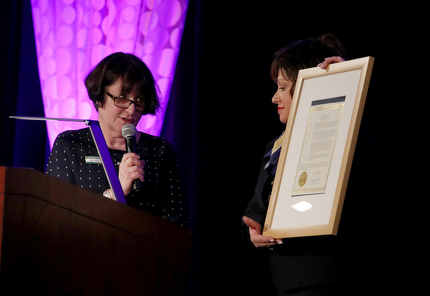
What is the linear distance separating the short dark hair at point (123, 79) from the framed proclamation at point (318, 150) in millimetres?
798

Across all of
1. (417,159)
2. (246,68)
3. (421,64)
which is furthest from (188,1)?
(417,159)

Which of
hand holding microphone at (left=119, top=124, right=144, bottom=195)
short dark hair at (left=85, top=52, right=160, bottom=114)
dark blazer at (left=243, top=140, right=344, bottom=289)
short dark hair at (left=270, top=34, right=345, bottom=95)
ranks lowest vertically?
dark blazer at (left=243, top=140, right=344, bottom=289)

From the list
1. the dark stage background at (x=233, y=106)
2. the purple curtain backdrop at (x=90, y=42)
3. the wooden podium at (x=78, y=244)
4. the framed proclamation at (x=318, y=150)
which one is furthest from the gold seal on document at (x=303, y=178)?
the purple curtain backdrop at (x=90, y=42)

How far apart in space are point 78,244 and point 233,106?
1.87 meters

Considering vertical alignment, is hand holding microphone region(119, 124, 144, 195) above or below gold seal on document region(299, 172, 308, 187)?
below

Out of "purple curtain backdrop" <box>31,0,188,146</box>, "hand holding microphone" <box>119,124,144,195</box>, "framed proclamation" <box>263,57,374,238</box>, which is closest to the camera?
"framed proclamation" <box>263,57,374,238</box>

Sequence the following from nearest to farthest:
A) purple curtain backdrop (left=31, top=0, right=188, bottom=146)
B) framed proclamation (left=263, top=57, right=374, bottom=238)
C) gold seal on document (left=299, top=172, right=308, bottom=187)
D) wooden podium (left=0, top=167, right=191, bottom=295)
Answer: wooden podium (left=0, top=167, right=191, bottom=295)
framed proclamation (left=263, top=57, right=374, bottom=238)
gold seal on document (left=299, top=172, right=308, bottom=187)
purple curtain backdrop (left=31, top=0, right=188, bottom=146)

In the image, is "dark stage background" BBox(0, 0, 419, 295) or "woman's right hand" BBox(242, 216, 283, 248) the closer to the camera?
"woman's right hand" BBox(242, 216, 283, 248)

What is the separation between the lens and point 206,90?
2998 millimetres

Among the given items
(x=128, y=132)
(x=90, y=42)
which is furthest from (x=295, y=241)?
(x=90, y=42)

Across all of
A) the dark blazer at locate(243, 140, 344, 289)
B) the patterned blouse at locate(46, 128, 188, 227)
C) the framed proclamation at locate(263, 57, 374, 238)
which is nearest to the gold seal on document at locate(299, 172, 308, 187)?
the framed proclamation at locate(263, 57, 374, 238)

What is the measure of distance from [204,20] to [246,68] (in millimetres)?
387

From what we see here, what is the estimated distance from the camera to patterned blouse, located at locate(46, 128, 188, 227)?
2.12 m

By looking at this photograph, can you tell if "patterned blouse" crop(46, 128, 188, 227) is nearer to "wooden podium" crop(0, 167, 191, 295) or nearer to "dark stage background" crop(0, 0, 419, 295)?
"wooden podium" crop(0, 167, 191, 295)
